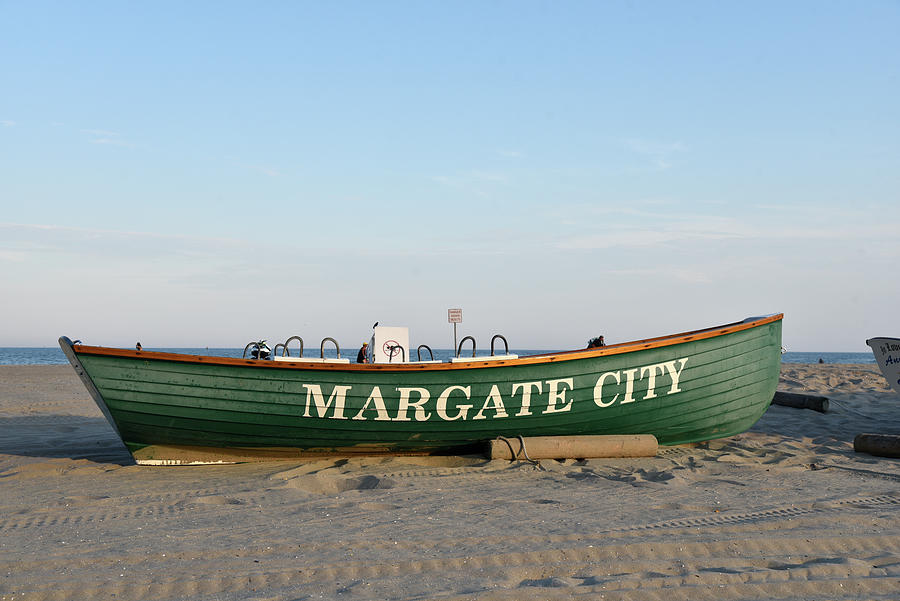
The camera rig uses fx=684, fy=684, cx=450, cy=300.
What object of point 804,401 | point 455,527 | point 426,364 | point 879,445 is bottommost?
point 455,527

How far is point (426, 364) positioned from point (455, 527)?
2866mm

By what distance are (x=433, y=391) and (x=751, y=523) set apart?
3.70 m

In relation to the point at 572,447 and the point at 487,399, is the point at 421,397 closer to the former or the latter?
the point at 487,399

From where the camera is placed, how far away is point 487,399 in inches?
312

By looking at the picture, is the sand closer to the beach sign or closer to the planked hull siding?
the planked hull siding

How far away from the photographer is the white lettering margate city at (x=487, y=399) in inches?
301

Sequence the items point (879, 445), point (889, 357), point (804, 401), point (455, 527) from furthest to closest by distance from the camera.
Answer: point (804, 401) → point (889, 357) → point (879, 445) → point (455, 527)

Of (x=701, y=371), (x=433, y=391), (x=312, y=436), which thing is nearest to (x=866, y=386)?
(x=701, y=371)

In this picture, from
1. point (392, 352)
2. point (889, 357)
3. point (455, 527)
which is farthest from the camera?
point (889, 357)

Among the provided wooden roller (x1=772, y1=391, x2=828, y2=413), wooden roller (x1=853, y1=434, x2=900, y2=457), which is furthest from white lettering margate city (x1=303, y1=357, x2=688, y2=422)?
wooden roller (x1=772, y1=391, x2=828, y2=413)

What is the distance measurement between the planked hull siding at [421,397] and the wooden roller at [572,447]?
0.89 feet

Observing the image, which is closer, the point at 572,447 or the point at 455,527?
the point at 455,527

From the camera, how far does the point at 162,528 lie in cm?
507

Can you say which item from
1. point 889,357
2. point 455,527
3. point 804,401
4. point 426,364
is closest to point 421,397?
point 426,364
